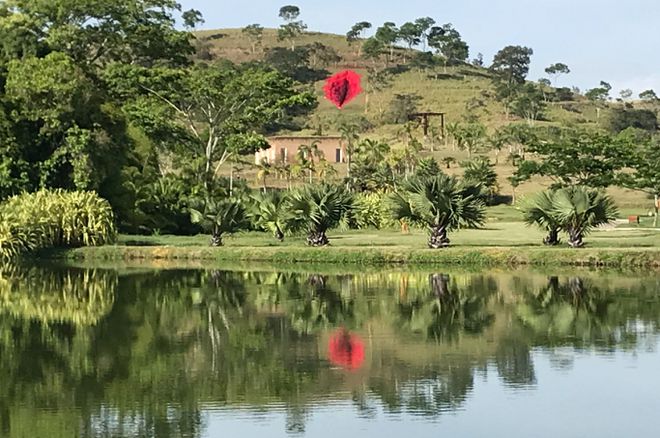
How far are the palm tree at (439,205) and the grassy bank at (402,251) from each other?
693mm

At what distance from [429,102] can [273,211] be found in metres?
82.2

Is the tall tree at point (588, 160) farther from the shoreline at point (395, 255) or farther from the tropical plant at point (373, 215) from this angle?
the shoreline at point (395, 255)

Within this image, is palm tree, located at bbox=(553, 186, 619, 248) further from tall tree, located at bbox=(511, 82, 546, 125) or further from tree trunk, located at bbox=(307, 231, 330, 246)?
tall tree, located at bbox=(511, 82, 546, 125)

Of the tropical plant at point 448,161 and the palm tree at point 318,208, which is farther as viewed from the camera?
the tropical plant at point 448,161

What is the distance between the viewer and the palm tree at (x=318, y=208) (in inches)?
1282

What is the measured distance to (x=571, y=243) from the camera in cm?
3064

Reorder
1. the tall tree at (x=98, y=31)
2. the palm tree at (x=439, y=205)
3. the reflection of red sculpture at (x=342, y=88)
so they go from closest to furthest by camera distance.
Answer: the palm tree at (x=439, y=205), the tall tree at (x=98, y=31), the reflection of red sculpture at (x=342, y=88)

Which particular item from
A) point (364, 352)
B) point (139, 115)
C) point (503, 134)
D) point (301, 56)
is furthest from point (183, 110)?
point (301, 56)

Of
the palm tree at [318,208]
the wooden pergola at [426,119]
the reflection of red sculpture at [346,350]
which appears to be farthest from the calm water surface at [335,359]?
the wooden pergola at [426,119]

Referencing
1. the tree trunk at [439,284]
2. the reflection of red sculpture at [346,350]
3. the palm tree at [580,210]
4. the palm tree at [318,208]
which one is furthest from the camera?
the palm tree at [318,208]

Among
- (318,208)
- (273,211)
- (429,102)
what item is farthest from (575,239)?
(429,102)

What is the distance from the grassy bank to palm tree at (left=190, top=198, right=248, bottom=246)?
633 millimetres

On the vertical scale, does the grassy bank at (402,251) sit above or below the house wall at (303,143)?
below

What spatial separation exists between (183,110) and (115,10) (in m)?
4.75
